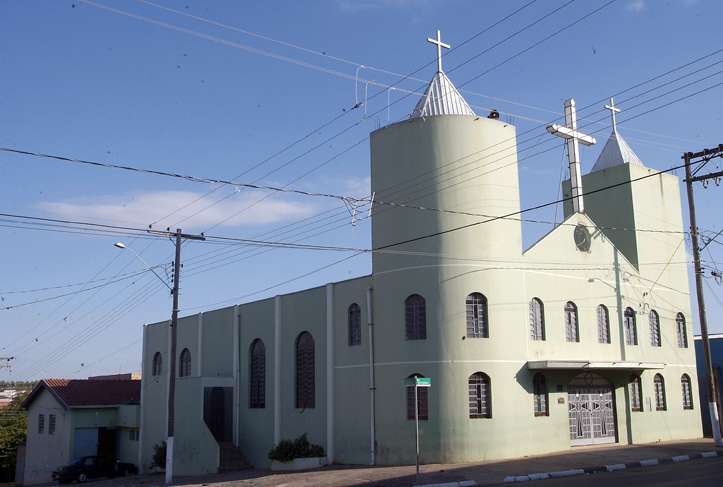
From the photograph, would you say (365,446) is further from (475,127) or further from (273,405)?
(475,127)

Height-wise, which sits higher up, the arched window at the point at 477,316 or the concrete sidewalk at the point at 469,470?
the arched window at the point at 477,316

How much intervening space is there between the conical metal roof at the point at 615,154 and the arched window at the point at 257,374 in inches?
701

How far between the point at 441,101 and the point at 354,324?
9.11 m

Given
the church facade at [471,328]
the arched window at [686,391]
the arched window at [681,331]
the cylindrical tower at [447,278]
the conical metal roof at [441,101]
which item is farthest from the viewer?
the arched window at [681,331]

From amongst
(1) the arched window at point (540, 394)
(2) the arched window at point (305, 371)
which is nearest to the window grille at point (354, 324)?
(2) the arched window at point (305, 371)

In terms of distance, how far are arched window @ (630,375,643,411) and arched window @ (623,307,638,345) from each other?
4.97 feet

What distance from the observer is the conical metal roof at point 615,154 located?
35656 mm

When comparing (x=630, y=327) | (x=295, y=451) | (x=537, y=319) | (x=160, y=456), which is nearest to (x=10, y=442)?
(x=160, y=456)

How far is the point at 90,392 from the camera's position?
4609 centimetres

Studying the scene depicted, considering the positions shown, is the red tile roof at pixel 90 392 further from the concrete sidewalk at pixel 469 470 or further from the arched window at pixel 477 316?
the arched window at pixel 477 316

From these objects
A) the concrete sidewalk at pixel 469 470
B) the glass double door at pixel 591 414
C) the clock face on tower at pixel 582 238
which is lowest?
the concrete sidewalk at pixel 469 470

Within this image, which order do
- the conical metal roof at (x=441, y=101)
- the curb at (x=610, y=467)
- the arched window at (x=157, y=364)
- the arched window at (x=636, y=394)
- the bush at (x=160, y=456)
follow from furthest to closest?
the arched window at (x=157, y=364), the bush at (x=160, y=456), the arched window at (x=636, y=394), the conical metal roof at (x=441, y=101), the curb at (x=610, y=467)

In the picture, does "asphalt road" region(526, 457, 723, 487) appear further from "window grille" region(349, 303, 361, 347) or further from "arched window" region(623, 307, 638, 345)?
"window grille" region(349, 303, 361, 347)

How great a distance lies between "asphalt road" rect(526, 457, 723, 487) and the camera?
18328 mm
